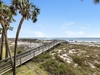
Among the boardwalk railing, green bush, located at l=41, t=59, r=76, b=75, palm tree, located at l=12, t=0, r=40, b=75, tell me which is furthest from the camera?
green bush, located at l=41, t=59, r=76, b=75

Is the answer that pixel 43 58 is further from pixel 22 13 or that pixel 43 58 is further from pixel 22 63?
pixel 22 13

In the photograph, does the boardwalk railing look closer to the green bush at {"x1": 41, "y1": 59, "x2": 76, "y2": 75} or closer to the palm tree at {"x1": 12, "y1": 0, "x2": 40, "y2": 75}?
the palm tree at {"x1": 12, "y1": 0, "x2": 40, "y2": 75}

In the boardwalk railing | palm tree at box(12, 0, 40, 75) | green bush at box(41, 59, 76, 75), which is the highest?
palm tree at box(12, 0, 40, 75)

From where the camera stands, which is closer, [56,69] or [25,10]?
[25,10]

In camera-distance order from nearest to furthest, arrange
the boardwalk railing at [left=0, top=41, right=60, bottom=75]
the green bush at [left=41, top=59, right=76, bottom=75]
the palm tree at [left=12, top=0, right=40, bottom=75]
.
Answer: the palm tree at [left=12, top=0, right=40, bottom=75] → the boardwalk railing at [left=0, top=41, right=60, bottom=75] → the green bush at [left=41, top=59, right=76, bottom=75]

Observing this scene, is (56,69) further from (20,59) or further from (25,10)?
(25,10)

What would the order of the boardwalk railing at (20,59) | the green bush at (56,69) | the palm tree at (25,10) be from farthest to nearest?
the green bush at (56,69) → the boardwalk railing at (20,59) → the palm tree at (25,10)

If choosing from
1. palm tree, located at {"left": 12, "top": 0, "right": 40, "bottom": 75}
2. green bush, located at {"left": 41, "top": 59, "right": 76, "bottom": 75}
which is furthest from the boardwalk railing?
green bush, located at {"left": 41, "top": 59, "right": 76, "bottom": 75}

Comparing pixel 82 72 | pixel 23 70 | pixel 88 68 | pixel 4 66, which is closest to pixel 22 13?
pixel 4 66

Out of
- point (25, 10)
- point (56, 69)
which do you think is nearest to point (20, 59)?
point (56, 69)

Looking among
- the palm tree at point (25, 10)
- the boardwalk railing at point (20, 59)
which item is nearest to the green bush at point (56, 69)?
the boardwalk railing at point (20, 59)

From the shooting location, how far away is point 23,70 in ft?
53.3

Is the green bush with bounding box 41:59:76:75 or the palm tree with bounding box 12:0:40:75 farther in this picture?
the green bush with bounding box 41:59:76:75

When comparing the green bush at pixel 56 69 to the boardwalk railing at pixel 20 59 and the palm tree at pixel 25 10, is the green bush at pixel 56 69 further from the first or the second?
the palm tree at pixel 25 10
